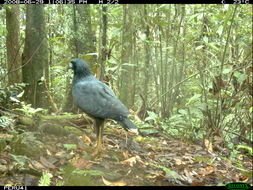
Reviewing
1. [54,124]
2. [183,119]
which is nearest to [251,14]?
[183,119]

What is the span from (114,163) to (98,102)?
0.83 metres

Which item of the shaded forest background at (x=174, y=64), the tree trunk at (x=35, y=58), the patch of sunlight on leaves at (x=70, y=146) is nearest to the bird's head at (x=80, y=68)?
the shaded forest background at (x=174, y=64)

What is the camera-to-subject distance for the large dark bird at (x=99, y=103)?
4328 mm

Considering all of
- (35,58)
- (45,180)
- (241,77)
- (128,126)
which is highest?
(35,58)

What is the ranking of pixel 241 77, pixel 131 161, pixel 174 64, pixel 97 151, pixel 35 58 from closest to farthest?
1. pixel 131 161
2. pixel 97 151
3. pixel 241 77
4. pixel 35 58
5. pixel 174 64

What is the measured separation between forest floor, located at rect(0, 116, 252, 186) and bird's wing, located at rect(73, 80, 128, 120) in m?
0.56

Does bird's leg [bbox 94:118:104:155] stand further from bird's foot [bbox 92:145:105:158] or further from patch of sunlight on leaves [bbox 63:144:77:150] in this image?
patch of sunlight on leaves [bbox 63:144:77:150]

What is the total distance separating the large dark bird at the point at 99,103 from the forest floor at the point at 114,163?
16.2 inches

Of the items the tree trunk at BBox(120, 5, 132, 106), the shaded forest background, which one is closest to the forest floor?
the shaded forest background

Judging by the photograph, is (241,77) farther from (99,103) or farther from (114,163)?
(114,163)

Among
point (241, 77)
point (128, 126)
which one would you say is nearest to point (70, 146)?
point (128, 126)

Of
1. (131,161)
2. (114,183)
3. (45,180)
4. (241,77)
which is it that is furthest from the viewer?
(241,77)

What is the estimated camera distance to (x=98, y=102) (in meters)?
4.38

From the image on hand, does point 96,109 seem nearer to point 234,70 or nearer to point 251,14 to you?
point 234,70
